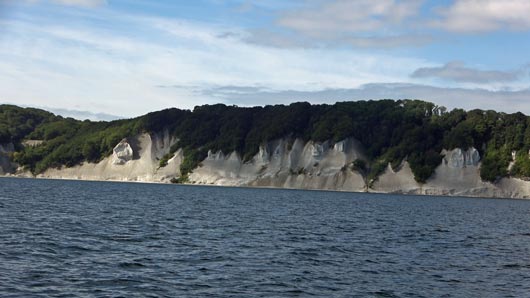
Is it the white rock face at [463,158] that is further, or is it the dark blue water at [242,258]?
the white rock face at [463,158]

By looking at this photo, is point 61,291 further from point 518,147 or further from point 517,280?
point 518,147

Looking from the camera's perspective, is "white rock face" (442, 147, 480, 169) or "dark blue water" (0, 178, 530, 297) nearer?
"dark blue water" (0, 178, 530, 297)

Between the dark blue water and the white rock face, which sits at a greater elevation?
the white rock face

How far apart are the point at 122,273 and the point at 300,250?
547 inches

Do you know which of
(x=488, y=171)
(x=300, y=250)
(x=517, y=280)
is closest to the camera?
(x=517, y=280)

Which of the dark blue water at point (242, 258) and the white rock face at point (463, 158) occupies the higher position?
the white rock face at point (463, 158)

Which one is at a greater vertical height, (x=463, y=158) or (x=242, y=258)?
(x=463, y=158)

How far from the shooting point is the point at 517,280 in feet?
111

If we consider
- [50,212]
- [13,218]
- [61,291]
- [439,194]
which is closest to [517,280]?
[61,291]

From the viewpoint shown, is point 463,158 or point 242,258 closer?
point 242,258

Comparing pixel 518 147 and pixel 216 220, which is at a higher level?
pixel 518 147

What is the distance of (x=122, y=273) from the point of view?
98.0 feet

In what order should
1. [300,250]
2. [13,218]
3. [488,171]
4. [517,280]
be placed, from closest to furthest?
[517,280]
[300,250]
[13,218]
[488,171]

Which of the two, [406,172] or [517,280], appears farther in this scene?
[406,172]
